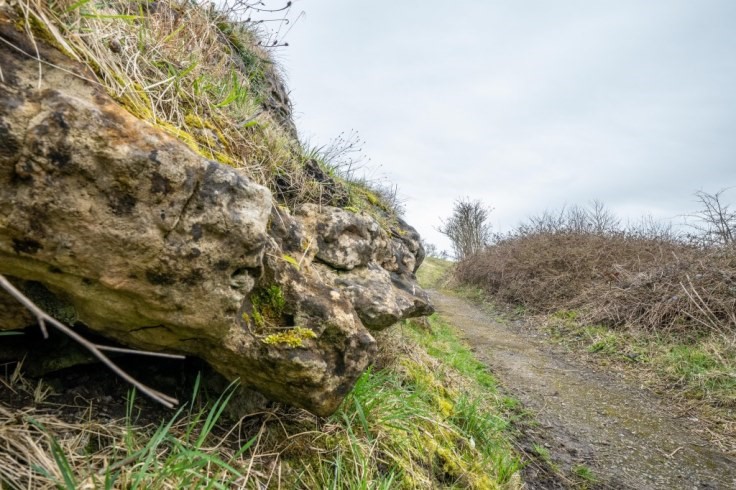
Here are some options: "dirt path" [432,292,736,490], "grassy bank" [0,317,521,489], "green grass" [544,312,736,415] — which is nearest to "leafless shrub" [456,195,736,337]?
"green grass" [544,312,736,415]

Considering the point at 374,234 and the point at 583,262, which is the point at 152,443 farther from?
the point at 583,262

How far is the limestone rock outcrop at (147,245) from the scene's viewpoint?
1098 millimetres

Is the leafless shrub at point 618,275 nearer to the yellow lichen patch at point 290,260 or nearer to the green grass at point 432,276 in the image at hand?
the green grass at point 432,276

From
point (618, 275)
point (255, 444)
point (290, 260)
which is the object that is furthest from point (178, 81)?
point (618, 275)

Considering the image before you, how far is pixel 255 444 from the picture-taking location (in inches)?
67.8

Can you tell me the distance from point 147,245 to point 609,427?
485 centimetres

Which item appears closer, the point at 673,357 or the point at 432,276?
the point at 673,357

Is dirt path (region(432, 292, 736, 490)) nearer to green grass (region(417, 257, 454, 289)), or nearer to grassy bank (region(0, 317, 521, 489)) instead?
grassy bank (region(0, 317, 521, 489))

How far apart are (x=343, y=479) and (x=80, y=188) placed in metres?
1.54

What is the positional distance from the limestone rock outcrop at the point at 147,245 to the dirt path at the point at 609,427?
3026 mm

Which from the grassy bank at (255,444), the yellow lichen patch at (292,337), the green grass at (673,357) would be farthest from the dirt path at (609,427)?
the yellow lichen patch at (292,337)

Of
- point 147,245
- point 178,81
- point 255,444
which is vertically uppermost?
point 178,81

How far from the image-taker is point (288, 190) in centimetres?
271

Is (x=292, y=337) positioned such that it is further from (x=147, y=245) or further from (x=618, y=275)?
(x=618, y=275)
